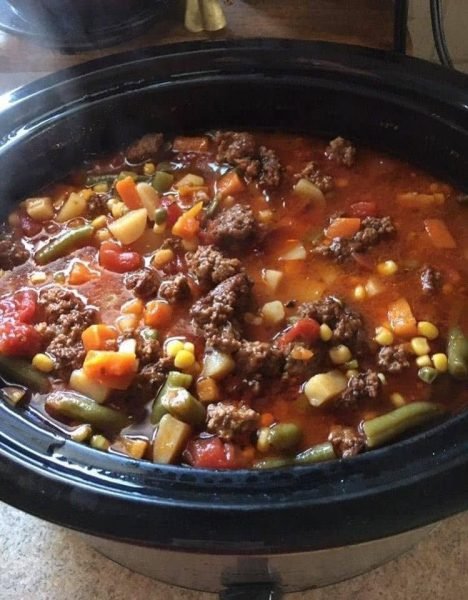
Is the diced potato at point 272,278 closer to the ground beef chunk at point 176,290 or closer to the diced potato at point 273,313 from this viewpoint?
the diced potato at point 273,313

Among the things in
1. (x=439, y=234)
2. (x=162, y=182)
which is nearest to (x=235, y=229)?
(x=162, y=182)

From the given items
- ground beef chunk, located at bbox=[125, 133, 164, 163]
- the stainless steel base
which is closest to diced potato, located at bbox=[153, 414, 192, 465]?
the stainless steel base

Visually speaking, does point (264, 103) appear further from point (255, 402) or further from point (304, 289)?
point (255, 402)

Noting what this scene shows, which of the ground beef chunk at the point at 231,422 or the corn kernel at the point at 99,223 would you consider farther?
the corn kernel at the point at 99,223

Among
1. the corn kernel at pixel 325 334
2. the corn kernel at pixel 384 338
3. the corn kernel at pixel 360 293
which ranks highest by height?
the corn kernel at pixel 325 334

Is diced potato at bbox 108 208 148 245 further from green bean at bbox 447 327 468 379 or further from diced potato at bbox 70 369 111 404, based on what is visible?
green bean at bbox 447 327 468 379

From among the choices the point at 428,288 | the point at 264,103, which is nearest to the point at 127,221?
the point at 264,103

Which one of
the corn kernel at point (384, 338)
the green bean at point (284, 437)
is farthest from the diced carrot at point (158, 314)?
the corn kernel at point (384, 338)
